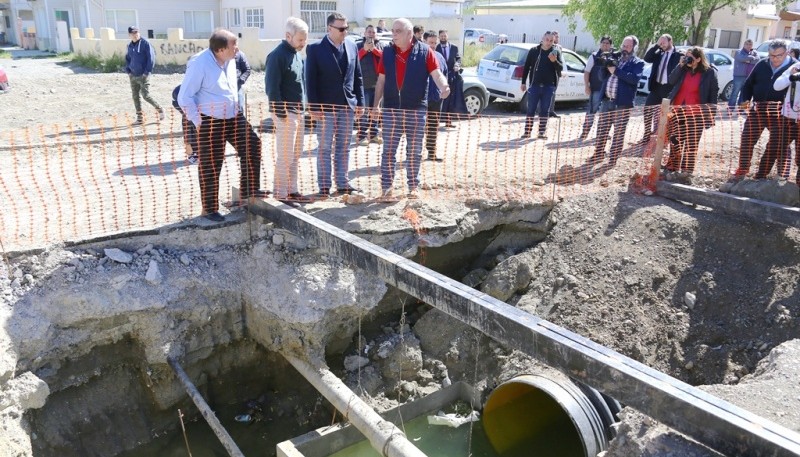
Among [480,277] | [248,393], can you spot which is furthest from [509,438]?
[248,393]

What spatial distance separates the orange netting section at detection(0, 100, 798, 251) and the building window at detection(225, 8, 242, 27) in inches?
766

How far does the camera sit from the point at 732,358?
5.78 meters

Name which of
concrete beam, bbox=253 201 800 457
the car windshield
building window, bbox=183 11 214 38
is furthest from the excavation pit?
building window, bbox=183 11 214 38

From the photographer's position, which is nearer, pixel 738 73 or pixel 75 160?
pixel 75 160

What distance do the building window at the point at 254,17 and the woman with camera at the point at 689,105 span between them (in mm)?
22603

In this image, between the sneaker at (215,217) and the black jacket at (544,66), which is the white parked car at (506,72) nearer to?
the black jacket at (544,66)

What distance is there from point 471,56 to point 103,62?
13588 millimetres

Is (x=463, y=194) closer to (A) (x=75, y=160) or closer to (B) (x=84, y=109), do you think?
(A) (x=75, y=160)

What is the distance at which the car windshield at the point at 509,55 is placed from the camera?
43.6 feet

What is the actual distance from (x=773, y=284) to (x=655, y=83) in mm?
3834

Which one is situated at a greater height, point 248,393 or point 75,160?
point 75,160

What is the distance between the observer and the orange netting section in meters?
6.03

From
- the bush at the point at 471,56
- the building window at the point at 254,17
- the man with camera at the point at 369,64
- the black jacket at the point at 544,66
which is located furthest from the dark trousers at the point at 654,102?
the building window at the point at 254,17

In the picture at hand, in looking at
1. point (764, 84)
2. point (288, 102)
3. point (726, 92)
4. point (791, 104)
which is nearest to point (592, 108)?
point (764, 84)
